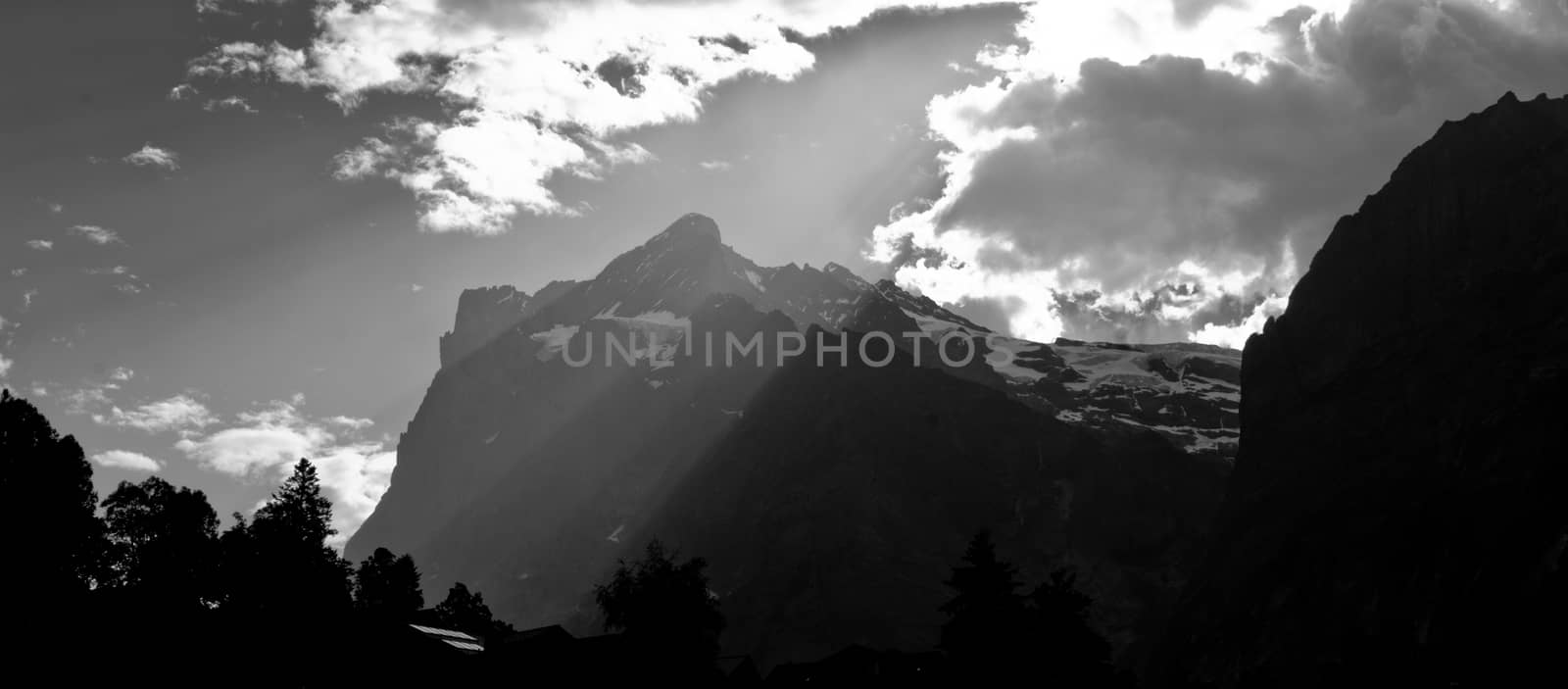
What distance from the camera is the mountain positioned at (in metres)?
141

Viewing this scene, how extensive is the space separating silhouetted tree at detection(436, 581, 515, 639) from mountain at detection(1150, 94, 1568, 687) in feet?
219

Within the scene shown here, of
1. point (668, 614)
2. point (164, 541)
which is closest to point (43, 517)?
point (164, 541)

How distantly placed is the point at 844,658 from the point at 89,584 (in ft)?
179

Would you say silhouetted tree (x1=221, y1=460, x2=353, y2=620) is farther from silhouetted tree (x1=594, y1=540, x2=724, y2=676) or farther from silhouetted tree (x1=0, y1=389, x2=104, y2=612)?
silhouetted tree (x1=594, y1=540, x2=724, y2=676)

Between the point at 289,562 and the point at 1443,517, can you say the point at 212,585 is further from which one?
the point at 1443,517

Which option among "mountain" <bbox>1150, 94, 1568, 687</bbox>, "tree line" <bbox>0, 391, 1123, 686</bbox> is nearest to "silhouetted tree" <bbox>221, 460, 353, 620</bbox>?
"tree line" <bbox>0, 391, 1123, 686</bbox>

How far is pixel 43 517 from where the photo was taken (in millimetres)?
83188

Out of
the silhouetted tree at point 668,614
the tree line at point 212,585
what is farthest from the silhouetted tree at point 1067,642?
the silhouetted tree at point 668,614

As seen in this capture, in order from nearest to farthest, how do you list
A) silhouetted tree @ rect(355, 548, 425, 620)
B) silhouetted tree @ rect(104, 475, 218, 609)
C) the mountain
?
silhouetted tree @ rect(104, 475, 218, 609), silhouetted tree @ rect(355, 548, 425, 620), the mountain

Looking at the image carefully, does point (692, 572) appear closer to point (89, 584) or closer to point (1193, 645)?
point (89, 584)

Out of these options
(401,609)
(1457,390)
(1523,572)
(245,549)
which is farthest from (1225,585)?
(245,549)

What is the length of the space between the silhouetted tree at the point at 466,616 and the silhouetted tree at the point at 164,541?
20413 millimetres

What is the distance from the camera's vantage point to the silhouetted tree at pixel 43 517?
7762 centimetres

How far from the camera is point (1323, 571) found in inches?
6836
